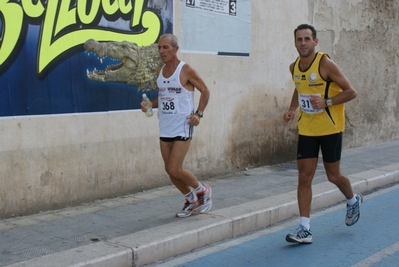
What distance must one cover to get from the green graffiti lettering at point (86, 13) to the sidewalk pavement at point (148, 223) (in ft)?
7.50

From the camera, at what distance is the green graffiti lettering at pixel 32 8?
20.9ft

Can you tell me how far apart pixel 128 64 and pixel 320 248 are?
11.7 feet

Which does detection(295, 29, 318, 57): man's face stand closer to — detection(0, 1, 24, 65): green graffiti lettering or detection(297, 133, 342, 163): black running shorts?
detection(297, 133, 342, 163): black running shorts

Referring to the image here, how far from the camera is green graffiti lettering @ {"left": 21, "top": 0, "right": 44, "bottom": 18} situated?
636 centimetres

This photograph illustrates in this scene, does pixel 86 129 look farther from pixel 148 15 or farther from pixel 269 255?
pixel 269 255

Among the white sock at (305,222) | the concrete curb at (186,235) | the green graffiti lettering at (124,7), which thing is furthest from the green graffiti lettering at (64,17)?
the white sock at (305,222)

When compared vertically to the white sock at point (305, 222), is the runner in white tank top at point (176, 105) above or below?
above

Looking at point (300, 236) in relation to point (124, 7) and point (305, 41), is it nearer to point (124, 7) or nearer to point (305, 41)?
point (305, 41)

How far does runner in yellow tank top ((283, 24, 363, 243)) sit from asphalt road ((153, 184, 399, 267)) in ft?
0.81

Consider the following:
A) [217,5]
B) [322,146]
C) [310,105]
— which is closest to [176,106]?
[310,105]

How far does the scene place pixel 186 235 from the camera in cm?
568

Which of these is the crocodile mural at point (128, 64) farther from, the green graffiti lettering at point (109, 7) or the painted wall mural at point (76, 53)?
the green graffiti lettering at point (109, 7)

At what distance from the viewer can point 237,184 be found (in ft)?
28.0

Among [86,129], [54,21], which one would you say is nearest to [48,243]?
[86,129]
